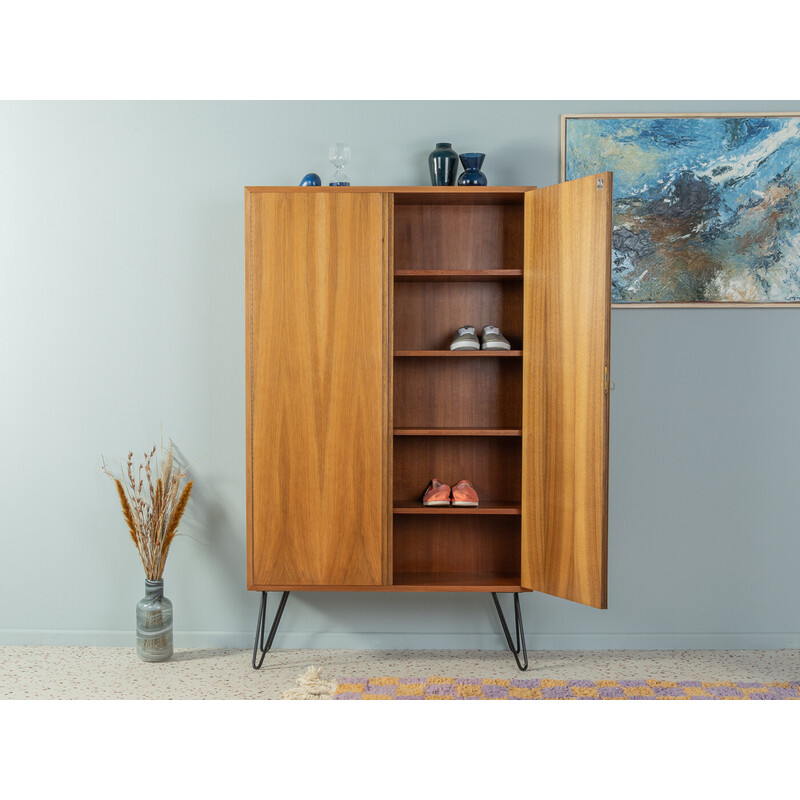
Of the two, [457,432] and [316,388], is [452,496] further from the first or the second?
[316,388]

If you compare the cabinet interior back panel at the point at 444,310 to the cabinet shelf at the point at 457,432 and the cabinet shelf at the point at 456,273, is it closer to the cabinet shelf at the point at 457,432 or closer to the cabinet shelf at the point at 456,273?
the cabinet shelf at the point at 456,273

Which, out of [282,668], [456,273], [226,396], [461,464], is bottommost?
[282,668]

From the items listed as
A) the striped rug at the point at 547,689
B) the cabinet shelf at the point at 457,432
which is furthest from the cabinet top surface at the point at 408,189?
the striped rug at the point at 547,689

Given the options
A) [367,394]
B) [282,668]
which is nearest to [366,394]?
[367,394]

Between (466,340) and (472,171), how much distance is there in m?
0.71

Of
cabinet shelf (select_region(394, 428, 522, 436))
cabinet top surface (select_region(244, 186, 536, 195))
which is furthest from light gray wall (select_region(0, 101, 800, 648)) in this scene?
cabinet shelf (select_region(394, 428, 522, 436))

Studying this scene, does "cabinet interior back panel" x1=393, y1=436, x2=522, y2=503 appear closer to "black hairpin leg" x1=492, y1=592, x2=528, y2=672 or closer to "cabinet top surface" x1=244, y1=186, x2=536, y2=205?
"black hairpin leg" x1=492, y1=592, x2=528, y2=672

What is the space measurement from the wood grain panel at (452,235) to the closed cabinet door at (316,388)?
0.33 meters

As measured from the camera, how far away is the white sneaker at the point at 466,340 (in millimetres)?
3115

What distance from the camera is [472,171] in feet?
10.2

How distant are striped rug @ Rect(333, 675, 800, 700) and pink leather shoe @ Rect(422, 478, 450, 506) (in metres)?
0.72

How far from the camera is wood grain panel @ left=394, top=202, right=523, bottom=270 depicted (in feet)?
10.8

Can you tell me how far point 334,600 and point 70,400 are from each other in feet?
5.02

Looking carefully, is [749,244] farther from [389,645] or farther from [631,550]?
[389,645]
